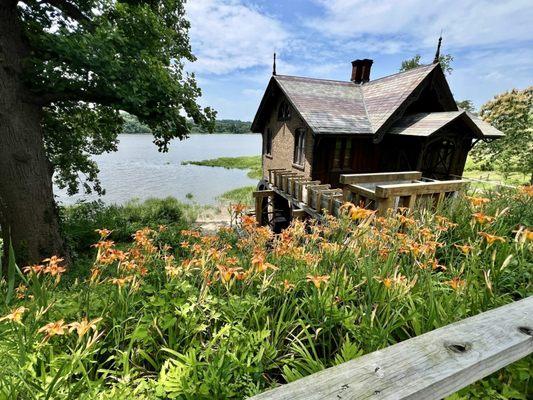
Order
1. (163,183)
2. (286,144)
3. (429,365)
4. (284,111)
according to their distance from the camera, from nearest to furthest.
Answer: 1. (429,365)
2. (286,144)
3. (284,111)
4. (163,183)

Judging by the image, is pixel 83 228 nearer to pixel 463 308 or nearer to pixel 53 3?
pixel 53 3

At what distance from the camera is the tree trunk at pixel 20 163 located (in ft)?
21.2

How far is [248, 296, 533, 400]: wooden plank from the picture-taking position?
1.03m

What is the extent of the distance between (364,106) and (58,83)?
14449 mm

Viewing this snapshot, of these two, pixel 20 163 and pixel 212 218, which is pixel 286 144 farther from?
pixel 20 163

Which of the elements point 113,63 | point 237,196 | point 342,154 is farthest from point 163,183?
point 113,63

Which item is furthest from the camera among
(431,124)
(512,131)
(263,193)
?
(512,131)

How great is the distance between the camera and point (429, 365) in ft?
3.78

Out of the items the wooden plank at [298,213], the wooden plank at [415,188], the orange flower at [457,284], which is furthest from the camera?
the wooden plank at [298,213]

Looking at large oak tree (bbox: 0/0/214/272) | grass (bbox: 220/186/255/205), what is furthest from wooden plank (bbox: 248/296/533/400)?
grass (bbox: 220/186/255/205)

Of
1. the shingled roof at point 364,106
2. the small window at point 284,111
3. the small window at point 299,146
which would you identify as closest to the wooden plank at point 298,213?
the shingled roof at point 364,106

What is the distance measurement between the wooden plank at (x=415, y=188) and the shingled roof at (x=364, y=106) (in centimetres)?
642

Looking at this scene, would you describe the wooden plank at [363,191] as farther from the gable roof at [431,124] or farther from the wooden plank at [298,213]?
the gable roof at [431,124]

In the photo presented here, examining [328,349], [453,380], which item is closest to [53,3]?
[328,349]
